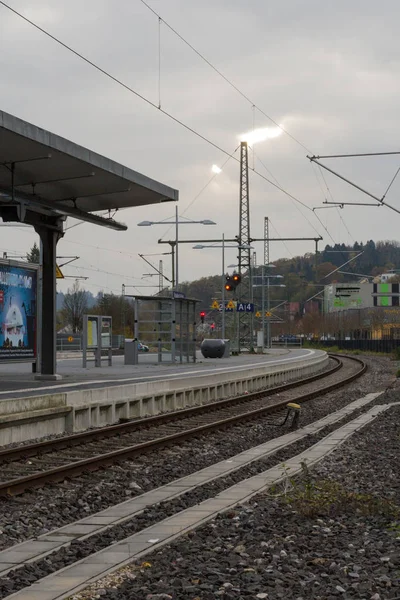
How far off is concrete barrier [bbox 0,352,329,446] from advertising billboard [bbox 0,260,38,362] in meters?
5.30

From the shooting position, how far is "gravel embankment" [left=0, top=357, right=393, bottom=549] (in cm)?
883

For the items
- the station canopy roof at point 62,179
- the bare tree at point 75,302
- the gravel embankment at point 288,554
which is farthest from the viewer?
the bare tree at point 75,302

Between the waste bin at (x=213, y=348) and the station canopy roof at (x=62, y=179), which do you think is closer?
the station canopy roof at (x=62, y=179)

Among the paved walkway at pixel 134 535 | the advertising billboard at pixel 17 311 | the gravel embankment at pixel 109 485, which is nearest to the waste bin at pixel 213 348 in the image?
the advertising billboard at pixel 17 311

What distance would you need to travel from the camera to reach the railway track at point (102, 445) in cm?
1116

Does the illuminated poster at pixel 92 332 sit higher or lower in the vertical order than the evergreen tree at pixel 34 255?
lower

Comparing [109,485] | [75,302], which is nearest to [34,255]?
[75,302]

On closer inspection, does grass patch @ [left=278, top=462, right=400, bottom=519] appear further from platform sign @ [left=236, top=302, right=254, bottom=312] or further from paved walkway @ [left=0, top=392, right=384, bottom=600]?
platform sign @ [left=236, top=302, right=254, bottom=312]

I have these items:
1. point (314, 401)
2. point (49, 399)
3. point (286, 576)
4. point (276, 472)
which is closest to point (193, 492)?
point (276, 472)

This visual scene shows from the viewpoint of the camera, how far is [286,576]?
611 cm

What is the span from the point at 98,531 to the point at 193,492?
7.64ft

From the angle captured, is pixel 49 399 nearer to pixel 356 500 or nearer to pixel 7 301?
pixel 356 500

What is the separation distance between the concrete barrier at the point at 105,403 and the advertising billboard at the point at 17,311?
5304 millimetres

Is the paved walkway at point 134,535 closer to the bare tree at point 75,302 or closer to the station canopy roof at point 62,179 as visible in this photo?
the station canopy roof at point 62,179
